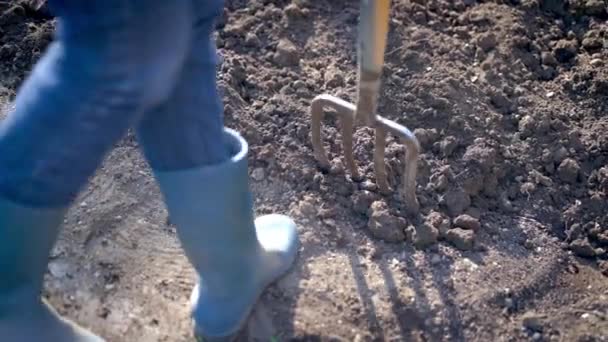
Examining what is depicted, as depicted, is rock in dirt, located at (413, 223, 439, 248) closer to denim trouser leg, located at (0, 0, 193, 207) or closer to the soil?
the soil

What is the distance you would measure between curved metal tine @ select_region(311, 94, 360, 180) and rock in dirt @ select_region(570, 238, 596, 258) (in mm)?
561

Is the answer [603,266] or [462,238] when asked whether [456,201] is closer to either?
[462,238]

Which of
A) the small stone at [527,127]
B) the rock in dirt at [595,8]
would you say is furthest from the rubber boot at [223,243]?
the rock in dirt at [595,8]

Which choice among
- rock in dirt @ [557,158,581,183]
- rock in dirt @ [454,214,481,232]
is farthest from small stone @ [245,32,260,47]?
rock in dirt @ [557,158,581,183]

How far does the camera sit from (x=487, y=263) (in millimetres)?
2148

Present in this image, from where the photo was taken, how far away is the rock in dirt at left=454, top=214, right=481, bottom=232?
2.20m

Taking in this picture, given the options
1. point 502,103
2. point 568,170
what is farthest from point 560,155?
point 502,103

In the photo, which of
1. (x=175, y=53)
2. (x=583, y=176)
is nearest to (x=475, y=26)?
(x=583, y=176)

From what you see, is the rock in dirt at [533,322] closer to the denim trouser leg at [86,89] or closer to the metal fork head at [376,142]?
the metal fork head at [376,142]

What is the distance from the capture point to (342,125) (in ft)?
7.11

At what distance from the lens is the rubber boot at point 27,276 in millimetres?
1542

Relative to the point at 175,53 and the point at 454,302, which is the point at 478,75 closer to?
the point at 454,302

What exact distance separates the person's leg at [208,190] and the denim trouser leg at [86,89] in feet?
0.40

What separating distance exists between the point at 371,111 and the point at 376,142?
0.36ft
